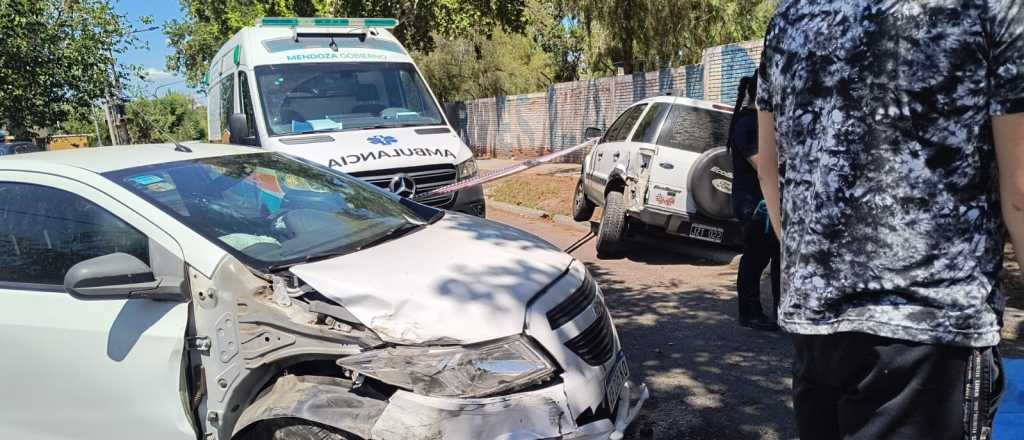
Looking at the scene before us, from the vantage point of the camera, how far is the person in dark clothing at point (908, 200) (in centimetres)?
132

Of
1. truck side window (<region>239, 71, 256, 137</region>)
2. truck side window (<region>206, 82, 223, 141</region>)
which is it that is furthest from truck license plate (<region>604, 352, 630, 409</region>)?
truck side window (<region>206, 82, 223, 141</region>)

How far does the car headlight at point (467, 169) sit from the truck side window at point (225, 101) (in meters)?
2.91

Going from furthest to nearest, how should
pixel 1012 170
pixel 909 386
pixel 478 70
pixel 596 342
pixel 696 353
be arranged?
1. pixel 478 70
2. pixel 696 353
3. pixel 596 342
4. pixel 909 386
5. pixel 1012 170

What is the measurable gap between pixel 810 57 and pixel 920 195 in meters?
0.37

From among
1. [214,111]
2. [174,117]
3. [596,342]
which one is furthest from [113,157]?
[174,117]

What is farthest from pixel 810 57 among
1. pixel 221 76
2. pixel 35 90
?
pixel 35 90

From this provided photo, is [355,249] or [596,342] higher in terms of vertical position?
[355,249]

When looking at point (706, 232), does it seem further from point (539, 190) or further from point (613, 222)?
point (539, 190)

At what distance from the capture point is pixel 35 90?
57.4ft

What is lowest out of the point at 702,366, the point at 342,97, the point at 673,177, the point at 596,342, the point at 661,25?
the point at 702,366

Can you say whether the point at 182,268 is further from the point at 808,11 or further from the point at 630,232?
the point at 630,232

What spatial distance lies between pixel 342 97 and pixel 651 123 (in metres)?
3.15

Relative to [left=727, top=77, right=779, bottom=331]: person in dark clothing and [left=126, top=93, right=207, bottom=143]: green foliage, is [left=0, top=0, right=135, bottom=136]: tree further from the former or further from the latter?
[left=126, top=93, right=207, bottom=143]: green foliage

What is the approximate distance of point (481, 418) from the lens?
229 centimetres
